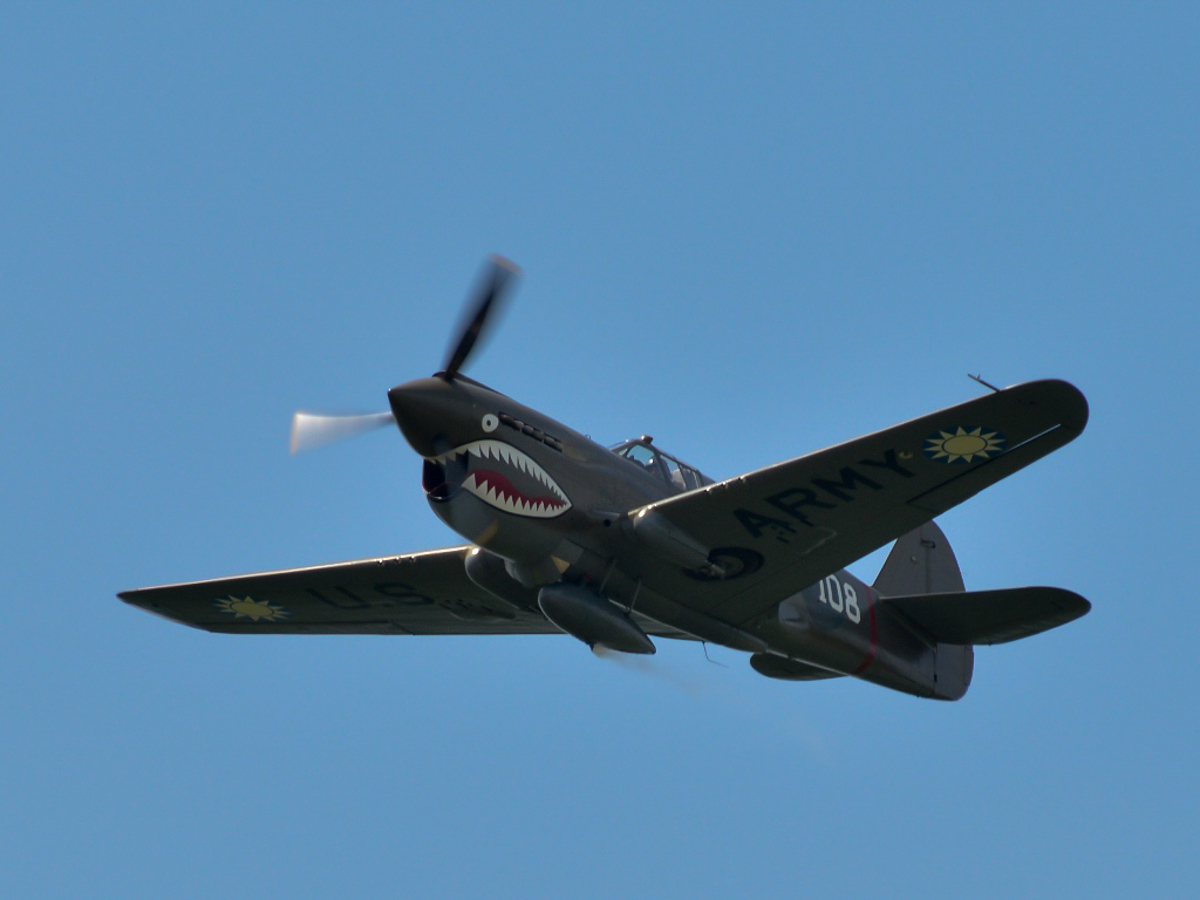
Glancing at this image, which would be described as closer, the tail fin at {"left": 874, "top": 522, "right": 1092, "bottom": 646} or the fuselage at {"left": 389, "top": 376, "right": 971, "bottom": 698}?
the fuselage at {"left": 389, "top": 376, "right": 971, "bottom": 698}

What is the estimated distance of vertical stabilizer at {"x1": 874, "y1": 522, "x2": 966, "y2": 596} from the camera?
21.5m

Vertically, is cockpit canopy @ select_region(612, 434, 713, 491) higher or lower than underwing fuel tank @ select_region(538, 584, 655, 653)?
higher

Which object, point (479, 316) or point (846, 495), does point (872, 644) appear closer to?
→ point (846, 495)

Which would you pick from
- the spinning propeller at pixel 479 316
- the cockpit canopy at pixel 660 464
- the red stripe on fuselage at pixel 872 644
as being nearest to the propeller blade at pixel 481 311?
the spinning propeller at pixel 479 316

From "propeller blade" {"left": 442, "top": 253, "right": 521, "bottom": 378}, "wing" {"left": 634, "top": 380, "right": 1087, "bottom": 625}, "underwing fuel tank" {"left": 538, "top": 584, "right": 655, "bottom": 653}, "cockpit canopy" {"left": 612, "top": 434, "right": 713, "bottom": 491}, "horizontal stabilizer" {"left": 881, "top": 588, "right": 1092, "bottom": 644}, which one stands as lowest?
"underwing fuel tank" {"left": 538, "top": 584, "right": 655, "bottom": 653}

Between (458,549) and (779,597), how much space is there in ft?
12.5

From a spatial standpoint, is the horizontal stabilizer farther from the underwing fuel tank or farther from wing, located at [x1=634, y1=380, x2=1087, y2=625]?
the underwing fuel tank

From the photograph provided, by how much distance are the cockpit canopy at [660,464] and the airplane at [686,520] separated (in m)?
0.02

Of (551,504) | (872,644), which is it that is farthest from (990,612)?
(551,504)

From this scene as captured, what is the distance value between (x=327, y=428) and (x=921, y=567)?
9.50 meters

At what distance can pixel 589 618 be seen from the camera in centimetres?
1645

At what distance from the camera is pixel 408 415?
1546 centimetres

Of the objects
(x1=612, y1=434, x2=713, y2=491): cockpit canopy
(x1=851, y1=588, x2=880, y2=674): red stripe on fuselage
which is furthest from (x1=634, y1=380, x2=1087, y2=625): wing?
(x1=851, y1=588, x2=880, y2=674): red stripe on fuselage

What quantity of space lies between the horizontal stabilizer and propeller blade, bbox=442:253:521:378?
22.5 feet
